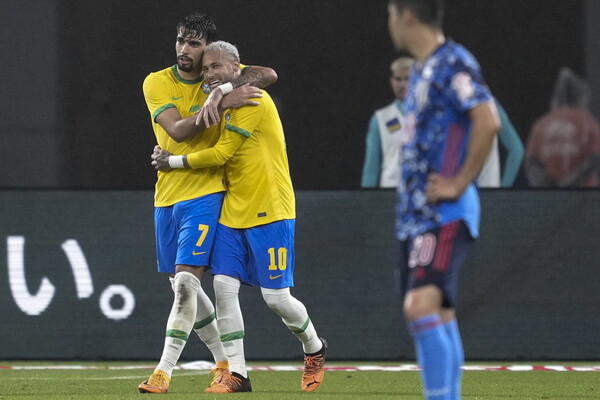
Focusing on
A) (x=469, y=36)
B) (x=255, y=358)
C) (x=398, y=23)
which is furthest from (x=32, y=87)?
(x=398, y=23)

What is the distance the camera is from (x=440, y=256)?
16.8 feet

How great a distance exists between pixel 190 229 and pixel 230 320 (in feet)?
1.91

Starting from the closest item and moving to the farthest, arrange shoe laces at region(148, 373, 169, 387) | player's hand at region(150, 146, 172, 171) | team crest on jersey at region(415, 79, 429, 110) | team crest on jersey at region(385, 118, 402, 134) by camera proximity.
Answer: team crest on jersey at region(415, 79, 429, 110) < shoe laces at region(148, 373, 169, 387) < player's hand at region(150, 146, 172, 171) < team crest on jersey at region(385, 118, 402, 134)

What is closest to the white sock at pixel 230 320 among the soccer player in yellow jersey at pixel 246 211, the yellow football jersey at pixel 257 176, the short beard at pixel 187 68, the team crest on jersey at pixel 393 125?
the soccer player in yellow jersey at pixel 246 211

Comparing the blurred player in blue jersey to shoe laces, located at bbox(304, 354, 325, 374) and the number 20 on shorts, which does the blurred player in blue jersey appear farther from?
shoe laces, located at bbox(304, 354, 325, 374)

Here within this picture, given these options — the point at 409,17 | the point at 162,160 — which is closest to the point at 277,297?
the point at 162,160

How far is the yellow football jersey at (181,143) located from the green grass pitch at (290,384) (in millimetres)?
1183

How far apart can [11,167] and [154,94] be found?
9.66 feet

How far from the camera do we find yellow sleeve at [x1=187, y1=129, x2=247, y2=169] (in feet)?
25.0

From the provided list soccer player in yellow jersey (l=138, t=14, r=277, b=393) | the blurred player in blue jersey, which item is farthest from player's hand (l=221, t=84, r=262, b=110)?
the blurred player in blue jersey

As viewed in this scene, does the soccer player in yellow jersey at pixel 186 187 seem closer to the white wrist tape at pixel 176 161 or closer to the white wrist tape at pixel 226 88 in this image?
the white wrist tape at pixel 226 88

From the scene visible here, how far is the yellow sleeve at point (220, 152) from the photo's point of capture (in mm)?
7625

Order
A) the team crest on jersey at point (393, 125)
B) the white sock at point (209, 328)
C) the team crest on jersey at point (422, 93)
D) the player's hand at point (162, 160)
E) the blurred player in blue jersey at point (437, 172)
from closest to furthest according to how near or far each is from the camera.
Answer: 1. the blurred player in blue jersey at point (437, 172)
2. the team crest on jersey at point (422, 93)
3. the player's hand at point (162, 160)
4. the white sock at point (209, 328)
5. the team crest on jersey at point (393, 125)

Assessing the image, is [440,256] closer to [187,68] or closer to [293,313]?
[293,313]
